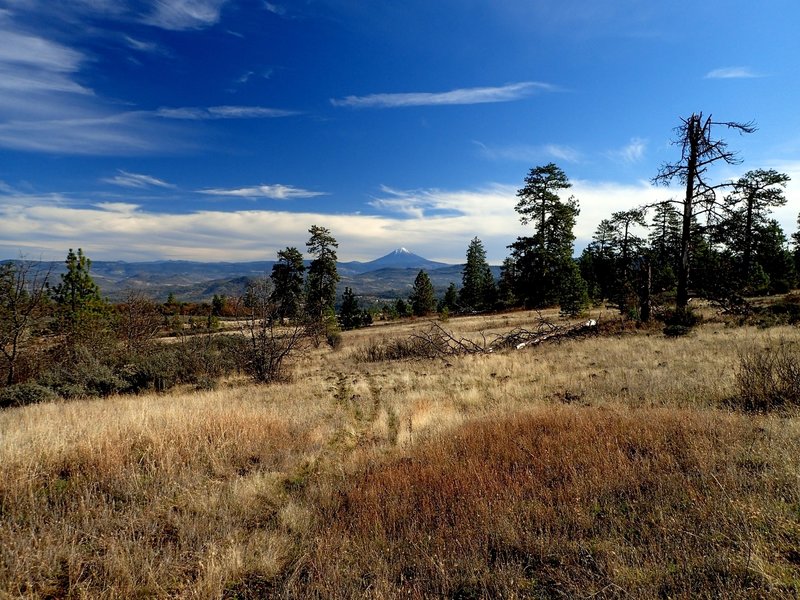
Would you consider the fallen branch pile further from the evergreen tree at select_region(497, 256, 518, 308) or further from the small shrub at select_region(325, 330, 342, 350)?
the evergreen tree at select_region(497, 256, 518, 308)

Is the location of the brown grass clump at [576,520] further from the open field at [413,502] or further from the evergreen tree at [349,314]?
the evergreen tree at [349,314]

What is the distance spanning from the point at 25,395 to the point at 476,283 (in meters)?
57.1

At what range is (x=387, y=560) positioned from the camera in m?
3.57

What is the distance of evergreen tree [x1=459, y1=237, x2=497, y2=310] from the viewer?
5896 centimetres

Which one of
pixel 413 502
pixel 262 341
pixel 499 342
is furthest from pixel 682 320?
pixel 262 341

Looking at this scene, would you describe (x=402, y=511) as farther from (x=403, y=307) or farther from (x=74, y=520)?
(x=403, y=307)

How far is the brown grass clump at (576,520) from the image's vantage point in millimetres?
2947

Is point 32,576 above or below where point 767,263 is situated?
below

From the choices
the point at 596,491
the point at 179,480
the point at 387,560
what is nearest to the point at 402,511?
the point at 387,560

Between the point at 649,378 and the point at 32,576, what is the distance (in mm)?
11607

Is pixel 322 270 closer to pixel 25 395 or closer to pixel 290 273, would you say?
pixel 290 273

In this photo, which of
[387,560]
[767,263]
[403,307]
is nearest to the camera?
[387,560]

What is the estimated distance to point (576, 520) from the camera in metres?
3.78

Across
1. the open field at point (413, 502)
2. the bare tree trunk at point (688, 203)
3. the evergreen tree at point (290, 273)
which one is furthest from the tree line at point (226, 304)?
the evergreen tree at point (290, 273)
